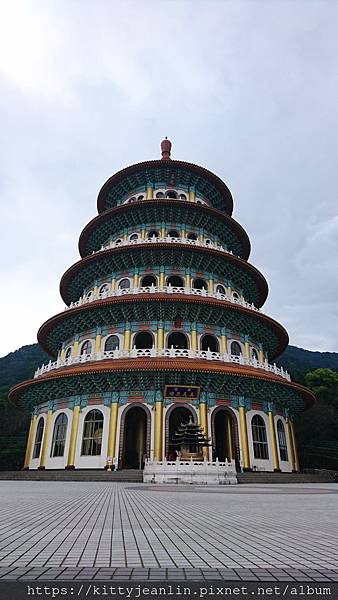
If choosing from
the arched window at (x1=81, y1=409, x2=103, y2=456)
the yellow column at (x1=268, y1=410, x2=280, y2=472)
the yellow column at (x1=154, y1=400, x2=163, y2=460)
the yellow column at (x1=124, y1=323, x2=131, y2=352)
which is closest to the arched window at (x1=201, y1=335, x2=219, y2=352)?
the yellow column at (x1=124, y1=323, x2=131, y2=352)

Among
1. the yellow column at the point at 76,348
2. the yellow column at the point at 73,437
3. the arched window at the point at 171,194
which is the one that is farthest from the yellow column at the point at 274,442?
the arched window at the point at 171,194

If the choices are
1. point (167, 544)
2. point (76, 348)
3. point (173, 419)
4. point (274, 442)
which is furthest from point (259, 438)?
point (167, 544)

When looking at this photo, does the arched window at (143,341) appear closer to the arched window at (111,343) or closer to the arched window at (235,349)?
the arched window at (111,343)

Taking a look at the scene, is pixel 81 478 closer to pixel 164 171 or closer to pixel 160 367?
pixel 160 367

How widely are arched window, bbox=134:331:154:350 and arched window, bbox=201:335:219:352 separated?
3385 mm

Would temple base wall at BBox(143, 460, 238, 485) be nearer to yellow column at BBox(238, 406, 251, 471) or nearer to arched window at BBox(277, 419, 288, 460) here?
yellow column at BBox(238, 406, 251, 471)

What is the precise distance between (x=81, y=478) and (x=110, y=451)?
8.96 feet

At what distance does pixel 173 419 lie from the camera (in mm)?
25234

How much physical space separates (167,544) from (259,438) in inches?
854

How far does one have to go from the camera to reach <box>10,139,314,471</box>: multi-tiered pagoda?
22375 mm

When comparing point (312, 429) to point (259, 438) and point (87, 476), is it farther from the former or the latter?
point (87, 476)

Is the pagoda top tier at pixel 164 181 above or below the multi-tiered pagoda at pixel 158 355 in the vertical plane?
above

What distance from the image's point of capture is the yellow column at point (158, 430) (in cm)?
2119

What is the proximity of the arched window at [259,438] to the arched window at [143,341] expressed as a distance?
8.01 m
